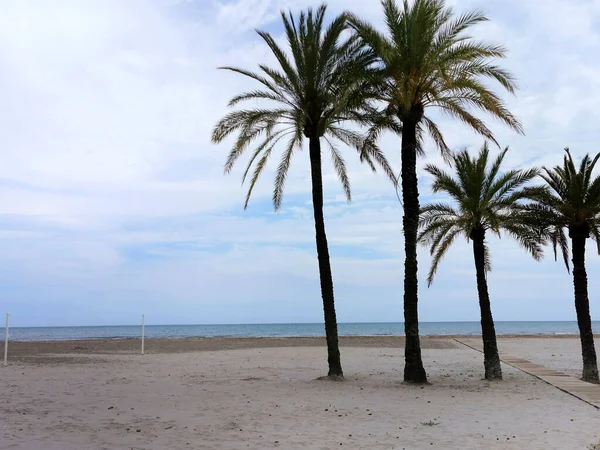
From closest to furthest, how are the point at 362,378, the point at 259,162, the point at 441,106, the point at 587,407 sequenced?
the point at 587,407 < the point at 441,106 < the point at 362,378 < the point at 259,162

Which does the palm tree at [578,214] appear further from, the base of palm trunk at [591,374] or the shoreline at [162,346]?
the shoreline at [162,346]

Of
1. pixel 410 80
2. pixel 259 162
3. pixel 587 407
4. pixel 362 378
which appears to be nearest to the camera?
pixel 587 407

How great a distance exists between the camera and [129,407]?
11875 mm

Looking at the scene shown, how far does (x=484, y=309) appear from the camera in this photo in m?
17.0

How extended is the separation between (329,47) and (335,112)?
8.03 feet

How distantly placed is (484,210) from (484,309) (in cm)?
304

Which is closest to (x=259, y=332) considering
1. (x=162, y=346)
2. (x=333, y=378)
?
(x=162, y=346)

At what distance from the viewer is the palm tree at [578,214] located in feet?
54.1

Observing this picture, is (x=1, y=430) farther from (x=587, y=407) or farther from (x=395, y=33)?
(x=395, y=33)

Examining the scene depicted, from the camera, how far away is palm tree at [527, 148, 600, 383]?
16500 mm

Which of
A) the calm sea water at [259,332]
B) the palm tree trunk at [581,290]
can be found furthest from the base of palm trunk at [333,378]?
the calm sea water at [259,332]

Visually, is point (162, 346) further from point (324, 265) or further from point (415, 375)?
point (415, 375)

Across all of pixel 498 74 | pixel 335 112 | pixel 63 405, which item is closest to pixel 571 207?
pixel 498 74

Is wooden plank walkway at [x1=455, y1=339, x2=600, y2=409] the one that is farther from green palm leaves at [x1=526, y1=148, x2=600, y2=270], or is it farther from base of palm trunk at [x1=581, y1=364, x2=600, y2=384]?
green palm leaves at [x1=526, y1=148, x2=600, y2=270]
